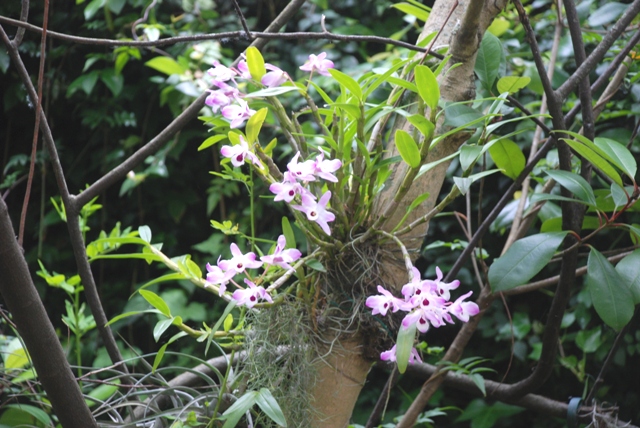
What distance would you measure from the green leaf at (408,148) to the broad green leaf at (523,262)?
16 centimetres

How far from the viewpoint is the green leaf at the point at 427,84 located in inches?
19.1

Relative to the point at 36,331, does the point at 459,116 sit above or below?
above

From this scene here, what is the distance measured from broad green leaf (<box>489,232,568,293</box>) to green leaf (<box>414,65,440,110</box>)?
0.19m

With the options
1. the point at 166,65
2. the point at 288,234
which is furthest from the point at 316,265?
the point at 166,65

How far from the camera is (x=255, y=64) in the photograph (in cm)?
55

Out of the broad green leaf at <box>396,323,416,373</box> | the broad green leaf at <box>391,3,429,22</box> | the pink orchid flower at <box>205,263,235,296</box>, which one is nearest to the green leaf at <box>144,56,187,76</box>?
the broad green leaf at <box>391,3,429,22</box>

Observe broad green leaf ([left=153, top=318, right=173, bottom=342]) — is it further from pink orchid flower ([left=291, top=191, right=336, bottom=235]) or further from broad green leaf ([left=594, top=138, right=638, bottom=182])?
broad green leaf ([left=594, top=138, right=638, bottom=182])

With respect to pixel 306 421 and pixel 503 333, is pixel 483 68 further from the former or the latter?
pixel 503 333

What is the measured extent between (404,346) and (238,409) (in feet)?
0.49

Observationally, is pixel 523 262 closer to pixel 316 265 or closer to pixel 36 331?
pixel 316 265

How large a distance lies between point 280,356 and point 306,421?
7 cm

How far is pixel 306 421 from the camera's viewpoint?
0.58 m

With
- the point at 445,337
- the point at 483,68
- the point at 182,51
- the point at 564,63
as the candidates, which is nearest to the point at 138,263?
the point at 182,51

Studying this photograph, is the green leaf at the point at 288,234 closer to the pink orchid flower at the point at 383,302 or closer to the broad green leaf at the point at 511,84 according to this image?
the pink orchid flower at the point at 383,302
